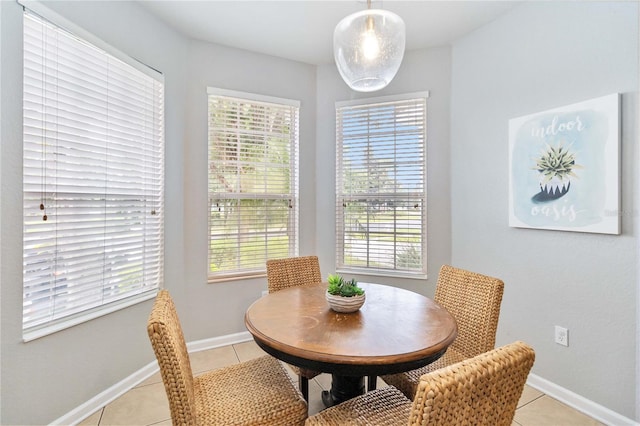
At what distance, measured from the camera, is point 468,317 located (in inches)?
68.8

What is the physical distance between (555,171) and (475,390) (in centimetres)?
197

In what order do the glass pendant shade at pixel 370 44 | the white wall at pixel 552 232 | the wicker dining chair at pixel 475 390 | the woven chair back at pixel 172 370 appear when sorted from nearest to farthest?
the wicker dining chair at pixel 475 390 → the woven chair back at pixel 172 370 → the glass pendant shade at pixel 370 44 → the white wall at pixel 552 232

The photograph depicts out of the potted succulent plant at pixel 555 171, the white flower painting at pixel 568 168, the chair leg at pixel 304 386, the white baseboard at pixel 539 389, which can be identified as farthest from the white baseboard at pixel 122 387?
the potted succulent plant at pixel 555 171

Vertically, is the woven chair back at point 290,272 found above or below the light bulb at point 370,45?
below

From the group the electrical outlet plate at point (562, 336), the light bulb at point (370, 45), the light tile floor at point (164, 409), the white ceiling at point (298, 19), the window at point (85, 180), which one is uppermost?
the white ceiling at point (298, 19)

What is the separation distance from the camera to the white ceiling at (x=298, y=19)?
2289 millimetres

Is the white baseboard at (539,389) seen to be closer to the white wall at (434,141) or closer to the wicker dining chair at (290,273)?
the white wall at (434,141)

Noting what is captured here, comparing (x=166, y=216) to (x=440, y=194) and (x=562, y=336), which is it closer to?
(x=440, y=194)

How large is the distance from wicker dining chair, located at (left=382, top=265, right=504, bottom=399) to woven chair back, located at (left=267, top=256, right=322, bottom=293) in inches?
36.1

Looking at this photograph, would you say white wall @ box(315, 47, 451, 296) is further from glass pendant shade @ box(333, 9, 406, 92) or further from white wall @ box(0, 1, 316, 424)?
glass pendant shade @ box(333, 9, 406, 92)

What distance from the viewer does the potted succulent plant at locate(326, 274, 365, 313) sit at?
1522 millimetres

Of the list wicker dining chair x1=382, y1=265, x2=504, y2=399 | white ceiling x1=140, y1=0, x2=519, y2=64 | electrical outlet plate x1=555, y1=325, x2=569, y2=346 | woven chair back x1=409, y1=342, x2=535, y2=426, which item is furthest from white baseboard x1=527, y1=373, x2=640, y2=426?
white ceiling x1=140, y1=0, x2=519, y2=64

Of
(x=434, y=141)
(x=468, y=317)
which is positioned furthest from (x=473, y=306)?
(x=434, y=141)

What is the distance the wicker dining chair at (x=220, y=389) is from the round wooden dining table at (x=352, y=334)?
25 cm
